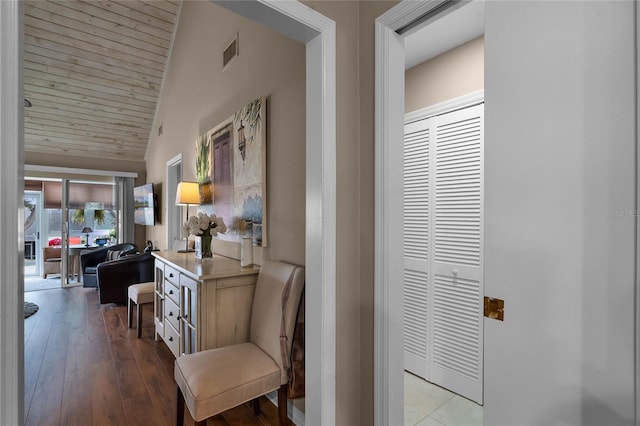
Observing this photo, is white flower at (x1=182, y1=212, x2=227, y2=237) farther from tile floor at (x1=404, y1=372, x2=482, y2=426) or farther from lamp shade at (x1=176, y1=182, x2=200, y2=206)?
tile floor at (x1=404, y1=372, x2=482, y2=426)

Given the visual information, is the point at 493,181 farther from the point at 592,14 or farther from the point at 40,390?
the point at 40,390

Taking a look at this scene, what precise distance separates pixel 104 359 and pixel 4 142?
279 centimetres

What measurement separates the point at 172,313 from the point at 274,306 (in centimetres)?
117

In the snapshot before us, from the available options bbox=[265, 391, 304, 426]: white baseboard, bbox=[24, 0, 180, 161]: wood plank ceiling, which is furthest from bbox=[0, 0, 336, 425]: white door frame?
bbox=[24, 0, 180, 161]: wood plank ceiling

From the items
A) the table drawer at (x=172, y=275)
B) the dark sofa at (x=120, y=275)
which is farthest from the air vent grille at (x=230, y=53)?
the dark sofa at (x=120, y=275)

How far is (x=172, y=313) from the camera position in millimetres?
2586

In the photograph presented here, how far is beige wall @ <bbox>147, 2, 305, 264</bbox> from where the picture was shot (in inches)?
81.3

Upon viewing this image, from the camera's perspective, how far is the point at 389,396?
4.58 feet

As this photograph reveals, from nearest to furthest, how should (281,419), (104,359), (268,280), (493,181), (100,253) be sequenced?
1. (493,181)
2. (281,419)
3. (268,280)
4. (104,359)
5. (100,253)

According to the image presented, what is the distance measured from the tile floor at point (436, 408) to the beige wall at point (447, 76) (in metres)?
2.15

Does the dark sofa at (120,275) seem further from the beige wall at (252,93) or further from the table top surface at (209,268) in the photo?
the table top surface at (209,268)

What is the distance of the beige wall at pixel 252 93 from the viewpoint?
2064mm

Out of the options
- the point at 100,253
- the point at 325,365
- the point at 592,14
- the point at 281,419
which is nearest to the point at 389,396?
the point at 325,365

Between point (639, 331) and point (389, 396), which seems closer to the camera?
point (639, 331)
